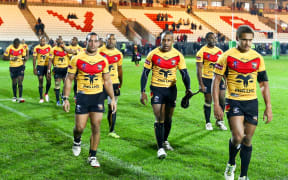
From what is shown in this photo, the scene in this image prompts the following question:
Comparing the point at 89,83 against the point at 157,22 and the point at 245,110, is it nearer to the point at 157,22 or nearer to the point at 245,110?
the point at 245,110

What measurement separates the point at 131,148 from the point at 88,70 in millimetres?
2039

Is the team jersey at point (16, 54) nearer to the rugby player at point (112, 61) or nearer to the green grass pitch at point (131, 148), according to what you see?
the green grass pitch at point (131, 148)

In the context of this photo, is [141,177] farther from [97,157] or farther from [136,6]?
[136,6]

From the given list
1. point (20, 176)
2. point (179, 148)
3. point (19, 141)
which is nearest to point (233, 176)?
point (179, 148)

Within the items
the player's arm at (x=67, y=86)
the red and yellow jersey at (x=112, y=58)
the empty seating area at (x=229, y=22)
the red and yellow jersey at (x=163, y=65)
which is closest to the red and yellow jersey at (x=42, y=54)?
the red and yellow jersey at (x=112, y=58)

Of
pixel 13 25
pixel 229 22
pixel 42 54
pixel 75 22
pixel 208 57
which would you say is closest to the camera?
pixel 208 57

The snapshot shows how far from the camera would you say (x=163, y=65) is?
6.52m

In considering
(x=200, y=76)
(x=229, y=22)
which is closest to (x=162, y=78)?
(x=200, y=76)

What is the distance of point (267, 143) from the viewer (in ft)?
24.6

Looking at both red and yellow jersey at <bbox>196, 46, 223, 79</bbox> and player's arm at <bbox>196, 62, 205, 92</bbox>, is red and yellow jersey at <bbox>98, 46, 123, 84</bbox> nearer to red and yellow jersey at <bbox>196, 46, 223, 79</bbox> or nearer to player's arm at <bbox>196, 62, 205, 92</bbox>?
player's arm at <bbox>196, 62, 205, 92</bbox>

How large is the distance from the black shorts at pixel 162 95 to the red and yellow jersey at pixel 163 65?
0.07 meters

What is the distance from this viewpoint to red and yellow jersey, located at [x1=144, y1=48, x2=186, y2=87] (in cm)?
650

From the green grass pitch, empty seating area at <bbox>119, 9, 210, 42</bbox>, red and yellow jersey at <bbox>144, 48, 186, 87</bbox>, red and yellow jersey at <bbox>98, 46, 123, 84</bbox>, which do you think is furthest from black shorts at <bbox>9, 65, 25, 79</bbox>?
empty seating area at <bbox>119, 9, 210, 42</bbox>

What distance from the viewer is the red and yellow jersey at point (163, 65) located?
6.50m
